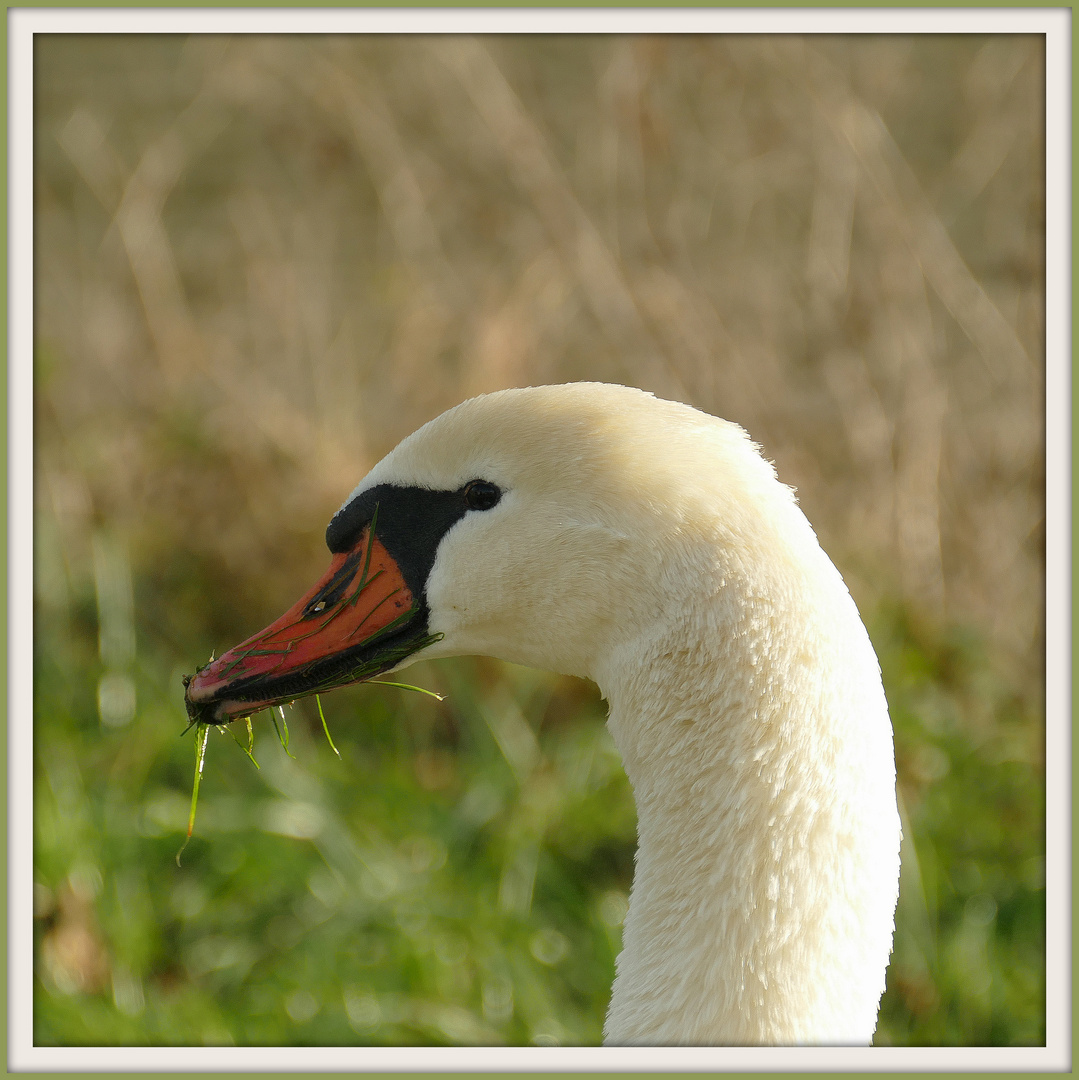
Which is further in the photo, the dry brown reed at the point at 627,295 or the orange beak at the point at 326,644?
the dry brown reed at the point at 627,295

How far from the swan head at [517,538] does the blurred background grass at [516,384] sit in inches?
78.5

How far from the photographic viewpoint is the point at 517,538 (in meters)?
1.77

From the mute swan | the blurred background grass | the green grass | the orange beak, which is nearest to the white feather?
the mute swan

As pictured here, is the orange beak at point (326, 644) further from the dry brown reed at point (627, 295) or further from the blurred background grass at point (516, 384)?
the dry brown reed at point (627, 295)

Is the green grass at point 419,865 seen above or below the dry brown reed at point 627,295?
below

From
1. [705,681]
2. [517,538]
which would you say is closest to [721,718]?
[705,681]

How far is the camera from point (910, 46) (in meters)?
4.53

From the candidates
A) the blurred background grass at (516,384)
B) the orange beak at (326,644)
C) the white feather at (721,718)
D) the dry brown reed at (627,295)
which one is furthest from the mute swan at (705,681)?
the dry brown reed at (627,295)

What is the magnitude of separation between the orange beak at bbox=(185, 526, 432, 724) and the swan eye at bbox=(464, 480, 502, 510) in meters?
0.19

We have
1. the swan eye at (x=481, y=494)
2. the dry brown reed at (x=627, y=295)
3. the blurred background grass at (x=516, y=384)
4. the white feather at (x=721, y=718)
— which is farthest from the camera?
the dry brown reed at (x=627, y=295)

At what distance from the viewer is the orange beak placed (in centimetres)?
185

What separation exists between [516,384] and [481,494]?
303 centimetres

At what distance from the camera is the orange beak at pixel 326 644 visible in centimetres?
185

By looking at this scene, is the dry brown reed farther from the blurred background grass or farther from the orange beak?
the orange beak
